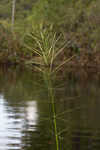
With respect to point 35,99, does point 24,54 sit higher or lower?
higher

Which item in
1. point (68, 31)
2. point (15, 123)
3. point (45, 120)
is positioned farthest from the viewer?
point (68, 31)

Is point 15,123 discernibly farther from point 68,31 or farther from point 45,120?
point 68,31

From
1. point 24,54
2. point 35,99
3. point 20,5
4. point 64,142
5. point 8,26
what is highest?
point 20,5

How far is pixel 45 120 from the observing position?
374 inches

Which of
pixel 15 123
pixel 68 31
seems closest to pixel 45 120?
pixel 15 123

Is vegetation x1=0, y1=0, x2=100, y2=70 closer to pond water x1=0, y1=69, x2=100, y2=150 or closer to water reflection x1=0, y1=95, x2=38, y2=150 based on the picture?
pond water x1=0, y1=69, x2=100, y2=150

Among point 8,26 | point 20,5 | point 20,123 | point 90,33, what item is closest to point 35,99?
point 20,123

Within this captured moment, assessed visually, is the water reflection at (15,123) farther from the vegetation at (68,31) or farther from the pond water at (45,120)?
the vegetation at (68,31)

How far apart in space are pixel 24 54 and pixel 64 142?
1147 inches

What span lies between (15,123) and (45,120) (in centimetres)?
80

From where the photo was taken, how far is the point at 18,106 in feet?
39.3

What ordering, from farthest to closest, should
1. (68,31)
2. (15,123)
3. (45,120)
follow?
(68,31) < (45,120) < (15,123)

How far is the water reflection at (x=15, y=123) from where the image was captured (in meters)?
6.97

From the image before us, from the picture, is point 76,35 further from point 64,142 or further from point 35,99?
point 64,142
